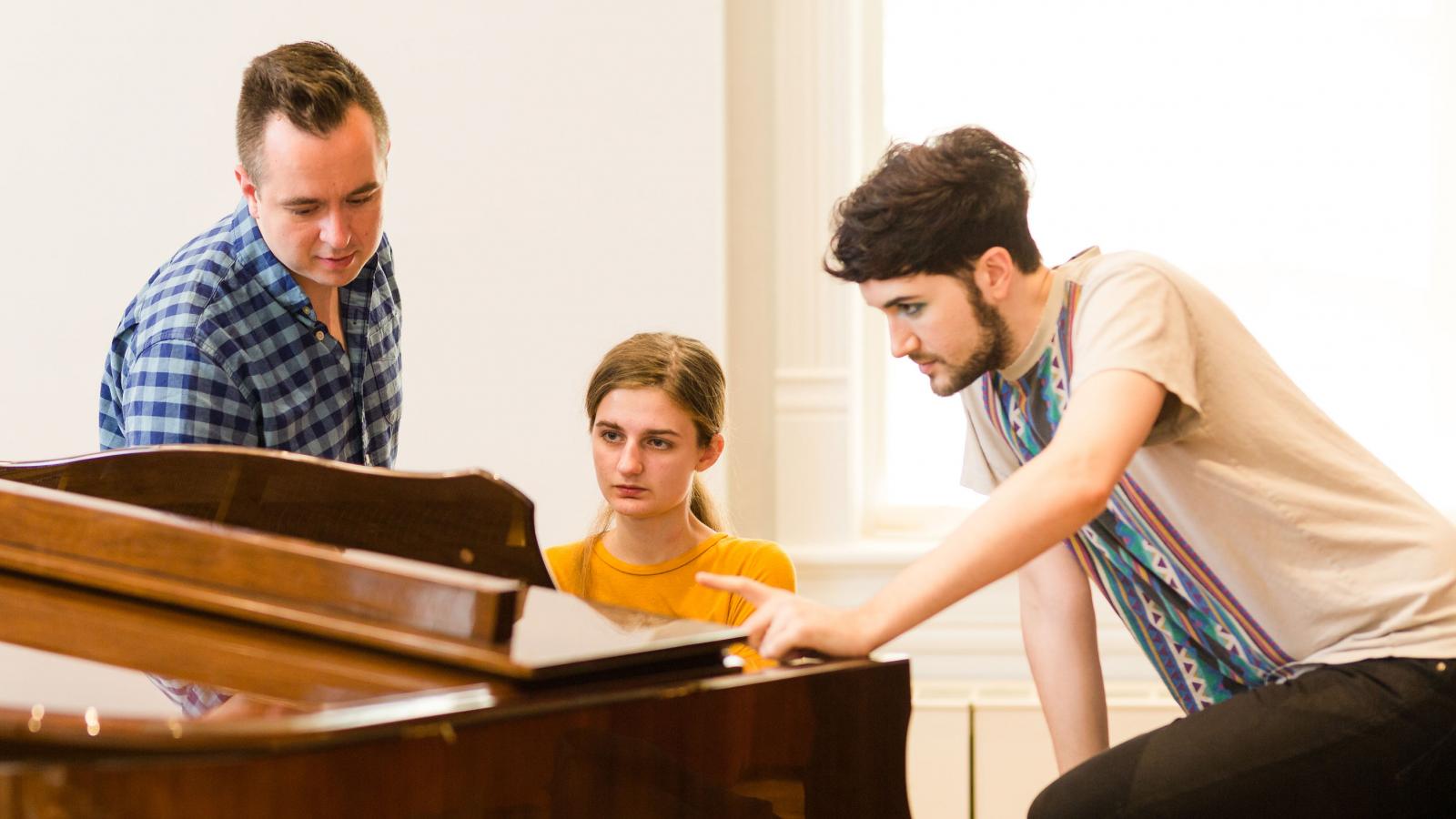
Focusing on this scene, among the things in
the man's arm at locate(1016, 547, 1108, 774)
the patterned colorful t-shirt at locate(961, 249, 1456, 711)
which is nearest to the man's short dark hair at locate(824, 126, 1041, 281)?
the patterned colorful t-shirt at locate(961, 249, 1456, 711)

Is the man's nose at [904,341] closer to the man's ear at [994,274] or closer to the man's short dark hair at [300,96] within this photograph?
the man's ear at [994,274]

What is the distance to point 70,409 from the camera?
3246 mm

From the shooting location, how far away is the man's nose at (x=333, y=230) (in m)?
2.06

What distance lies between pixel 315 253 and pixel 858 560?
1.57 m

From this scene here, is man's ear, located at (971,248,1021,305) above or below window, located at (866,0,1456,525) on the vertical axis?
below

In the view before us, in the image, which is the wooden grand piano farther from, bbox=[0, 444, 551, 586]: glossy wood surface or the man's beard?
the man's beard

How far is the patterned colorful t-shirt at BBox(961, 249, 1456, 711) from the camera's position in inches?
64.0

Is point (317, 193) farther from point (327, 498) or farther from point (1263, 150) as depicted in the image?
point (1263, 150)

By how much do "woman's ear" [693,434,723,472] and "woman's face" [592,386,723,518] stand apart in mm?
19

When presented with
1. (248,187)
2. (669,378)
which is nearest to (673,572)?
(669,378)

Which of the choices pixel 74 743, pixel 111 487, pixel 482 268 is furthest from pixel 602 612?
pixel 482 268

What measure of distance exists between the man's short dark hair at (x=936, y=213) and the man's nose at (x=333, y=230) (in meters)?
0.72

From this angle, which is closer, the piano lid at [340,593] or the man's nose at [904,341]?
the piano lid at [340,593]

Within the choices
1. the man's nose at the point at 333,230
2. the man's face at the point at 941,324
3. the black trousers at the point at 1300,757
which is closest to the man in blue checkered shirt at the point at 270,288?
the man's nose at the point at 333,230
